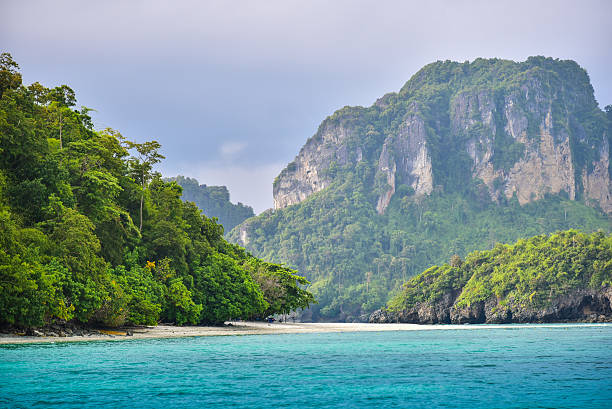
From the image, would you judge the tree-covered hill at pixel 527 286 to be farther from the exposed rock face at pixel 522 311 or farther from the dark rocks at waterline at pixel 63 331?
the dark rocks at waterline at pixel 63 331

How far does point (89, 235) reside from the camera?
3042 centimetres

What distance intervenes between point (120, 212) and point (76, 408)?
2691 cm

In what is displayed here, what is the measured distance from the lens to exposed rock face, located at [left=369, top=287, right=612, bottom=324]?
7901 cm

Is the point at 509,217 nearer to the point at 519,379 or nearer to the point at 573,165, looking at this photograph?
the point at 573,165

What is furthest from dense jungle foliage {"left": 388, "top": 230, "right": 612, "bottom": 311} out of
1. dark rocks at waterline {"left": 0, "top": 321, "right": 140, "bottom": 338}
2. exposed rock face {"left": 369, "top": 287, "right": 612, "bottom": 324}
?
dark rocks at waterline {"left": 0, "top": 321, "right": 140, "bottom": 338}

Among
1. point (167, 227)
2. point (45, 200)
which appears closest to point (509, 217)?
point (167, 227)

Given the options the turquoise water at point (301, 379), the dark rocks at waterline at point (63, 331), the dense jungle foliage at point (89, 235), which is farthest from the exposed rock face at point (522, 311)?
the turquoise water at point (301, 379)

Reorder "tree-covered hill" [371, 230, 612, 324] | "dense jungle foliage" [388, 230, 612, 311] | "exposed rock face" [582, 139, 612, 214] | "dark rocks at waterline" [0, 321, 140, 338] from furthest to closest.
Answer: "exposed rock face" [582, 139, 612, 214] → "dense jungle foliage" [388, 230, 612, 311] → "tree-covered hill" [371, 230, 612, 324] → "dark rocks at waterline" [0, 321, 140, 338]

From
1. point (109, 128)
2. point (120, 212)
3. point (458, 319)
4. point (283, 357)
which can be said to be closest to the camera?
point (283, 357)

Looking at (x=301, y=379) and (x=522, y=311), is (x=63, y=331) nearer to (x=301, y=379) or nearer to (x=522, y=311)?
(x=301, y=379)

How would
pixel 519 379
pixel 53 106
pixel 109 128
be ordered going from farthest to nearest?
pixel 109 128 < pixel 53 106 < pixel 519 379

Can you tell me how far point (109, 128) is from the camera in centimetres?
4506

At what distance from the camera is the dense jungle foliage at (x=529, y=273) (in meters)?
80.1

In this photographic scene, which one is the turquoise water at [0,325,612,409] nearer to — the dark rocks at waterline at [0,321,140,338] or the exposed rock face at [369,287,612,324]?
the dark rocks at waterline at [0,321,140,338]
